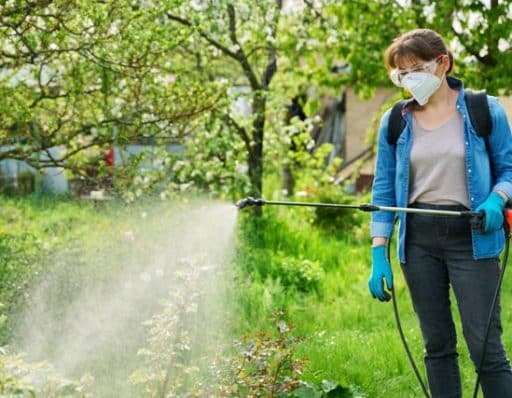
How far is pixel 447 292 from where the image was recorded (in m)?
3.47

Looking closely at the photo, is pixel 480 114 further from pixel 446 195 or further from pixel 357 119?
pixel 357 119

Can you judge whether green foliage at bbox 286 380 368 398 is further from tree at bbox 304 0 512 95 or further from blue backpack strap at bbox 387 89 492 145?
tree at bbox 304 0 512 95

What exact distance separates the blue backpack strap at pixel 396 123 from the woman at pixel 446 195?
0.02 m

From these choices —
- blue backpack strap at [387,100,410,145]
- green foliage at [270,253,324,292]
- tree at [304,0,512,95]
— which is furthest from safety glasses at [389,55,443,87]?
tree at [304,0,512,95]

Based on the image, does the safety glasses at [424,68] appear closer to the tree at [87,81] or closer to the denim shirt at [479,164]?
the denim shirt at [479,164]

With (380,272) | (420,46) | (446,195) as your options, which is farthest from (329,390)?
(420,46)

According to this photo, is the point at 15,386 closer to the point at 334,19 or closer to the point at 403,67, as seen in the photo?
the point at 403,67

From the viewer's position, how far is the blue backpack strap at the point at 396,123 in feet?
11.3

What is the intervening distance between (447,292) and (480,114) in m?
0.69

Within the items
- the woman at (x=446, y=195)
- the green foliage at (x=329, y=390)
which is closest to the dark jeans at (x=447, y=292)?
the woman at (x=446, y=195)

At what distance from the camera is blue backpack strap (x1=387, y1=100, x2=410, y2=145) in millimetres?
3441

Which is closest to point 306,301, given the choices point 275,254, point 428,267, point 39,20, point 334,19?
point 275,254

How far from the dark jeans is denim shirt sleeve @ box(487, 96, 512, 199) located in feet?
0.58

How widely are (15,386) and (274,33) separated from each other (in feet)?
20.6
